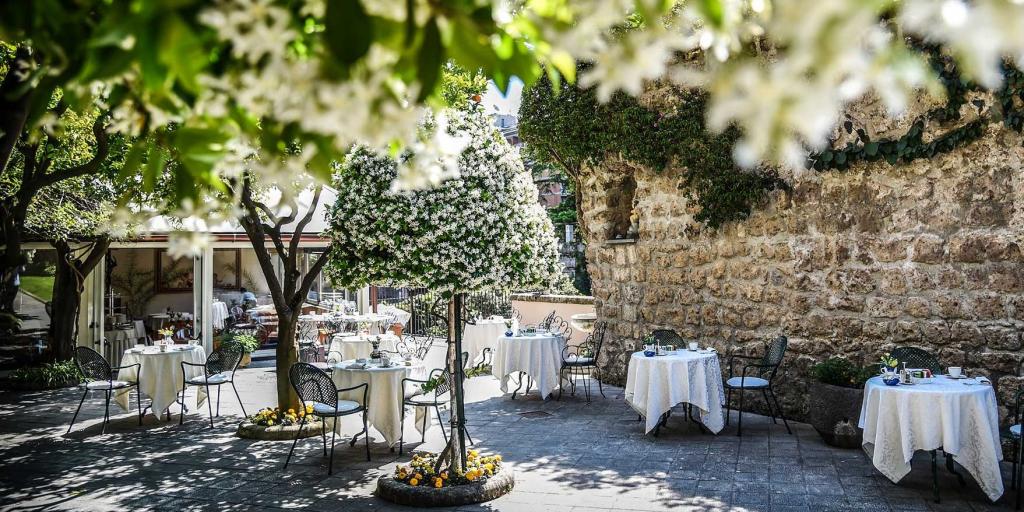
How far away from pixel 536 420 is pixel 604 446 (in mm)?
1376

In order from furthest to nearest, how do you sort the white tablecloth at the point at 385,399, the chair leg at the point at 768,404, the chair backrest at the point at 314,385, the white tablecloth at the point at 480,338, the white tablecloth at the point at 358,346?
the white tablecloth at the point at 480,338 → the white tablecloth at the point at 358,346 → the chair leg at the point at 768,404 → the white tablecloth at the point at 385,399 → the chair backrest at the point at 314,385

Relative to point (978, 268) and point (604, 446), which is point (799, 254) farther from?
point (604, 446)

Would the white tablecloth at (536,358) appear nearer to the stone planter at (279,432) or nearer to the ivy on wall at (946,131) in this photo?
the stone planter at (279,432)

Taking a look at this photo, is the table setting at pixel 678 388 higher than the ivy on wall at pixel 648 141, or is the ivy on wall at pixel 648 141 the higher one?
the ivy on wall at pixel 648 141

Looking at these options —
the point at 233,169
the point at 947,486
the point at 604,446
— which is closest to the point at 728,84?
the point at 233,169

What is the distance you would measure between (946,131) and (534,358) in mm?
4974

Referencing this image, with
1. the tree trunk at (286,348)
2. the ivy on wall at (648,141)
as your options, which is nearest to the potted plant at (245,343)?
the tree trunk at (286,348)

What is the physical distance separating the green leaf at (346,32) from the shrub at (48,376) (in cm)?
1230

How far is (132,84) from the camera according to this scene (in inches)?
53.0

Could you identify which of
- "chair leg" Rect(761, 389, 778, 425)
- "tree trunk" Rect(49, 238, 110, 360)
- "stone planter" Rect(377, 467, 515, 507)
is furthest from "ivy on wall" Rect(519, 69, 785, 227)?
"tree trunk" Rect(49, 238, 110, 360)

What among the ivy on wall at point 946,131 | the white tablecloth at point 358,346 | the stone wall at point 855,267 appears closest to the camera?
the ivy on wall at point 946,131

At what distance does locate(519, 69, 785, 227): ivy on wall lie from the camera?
8.09 metres

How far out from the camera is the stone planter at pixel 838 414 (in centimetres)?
633

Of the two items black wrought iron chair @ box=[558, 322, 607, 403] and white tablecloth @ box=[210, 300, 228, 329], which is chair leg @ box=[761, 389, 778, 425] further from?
white tablecloth @ box=[210, 300, 228, 329]
